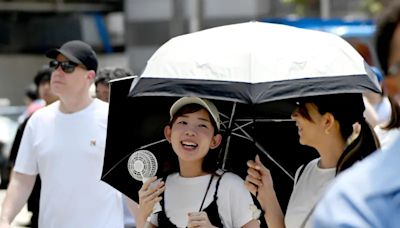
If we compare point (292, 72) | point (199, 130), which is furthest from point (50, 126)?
point (292, 72)

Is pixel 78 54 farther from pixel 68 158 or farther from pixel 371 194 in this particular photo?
pixel 371 194

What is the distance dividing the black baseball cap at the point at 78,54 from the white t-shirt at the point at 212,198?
6.27 ft

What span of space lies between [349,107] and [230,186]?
0.66m

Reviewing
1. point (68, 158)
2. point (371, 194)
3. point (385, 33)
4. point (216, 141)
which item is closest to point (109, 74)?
point (68, 158)

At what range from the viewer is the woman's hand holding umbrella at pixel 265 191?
4.15m

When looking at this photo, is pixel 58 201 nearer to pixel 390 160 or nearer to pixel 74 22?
pixel 390 160

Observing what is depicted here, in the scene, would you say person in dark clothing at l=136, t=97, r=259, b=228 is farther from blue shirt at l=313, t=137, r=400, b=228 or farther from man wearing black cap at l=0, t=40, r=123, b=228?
blue shirt at l=313, t=137, r=400, b=228

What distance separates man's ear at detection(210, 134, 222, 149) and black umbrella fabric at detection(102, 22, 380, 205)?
0.16 ft

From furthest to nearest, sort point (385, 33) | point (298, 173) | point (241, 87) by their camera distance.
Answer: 1. point (298, 173)
2. point (241, 87)
3. point (385, 33)

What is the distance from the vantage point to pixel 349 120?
12.7ft

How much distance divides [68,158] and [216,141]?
157cm

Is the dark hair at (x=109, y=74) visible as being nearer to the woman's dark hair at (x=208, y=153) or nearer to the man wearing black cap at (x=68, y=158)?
the man wearing black cap at (x=68, y=158)

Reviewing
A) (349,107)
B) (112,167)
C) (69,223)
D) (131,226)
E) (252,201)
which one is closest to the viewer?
(349,107)

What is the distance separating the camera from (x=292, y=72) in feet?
13.2
